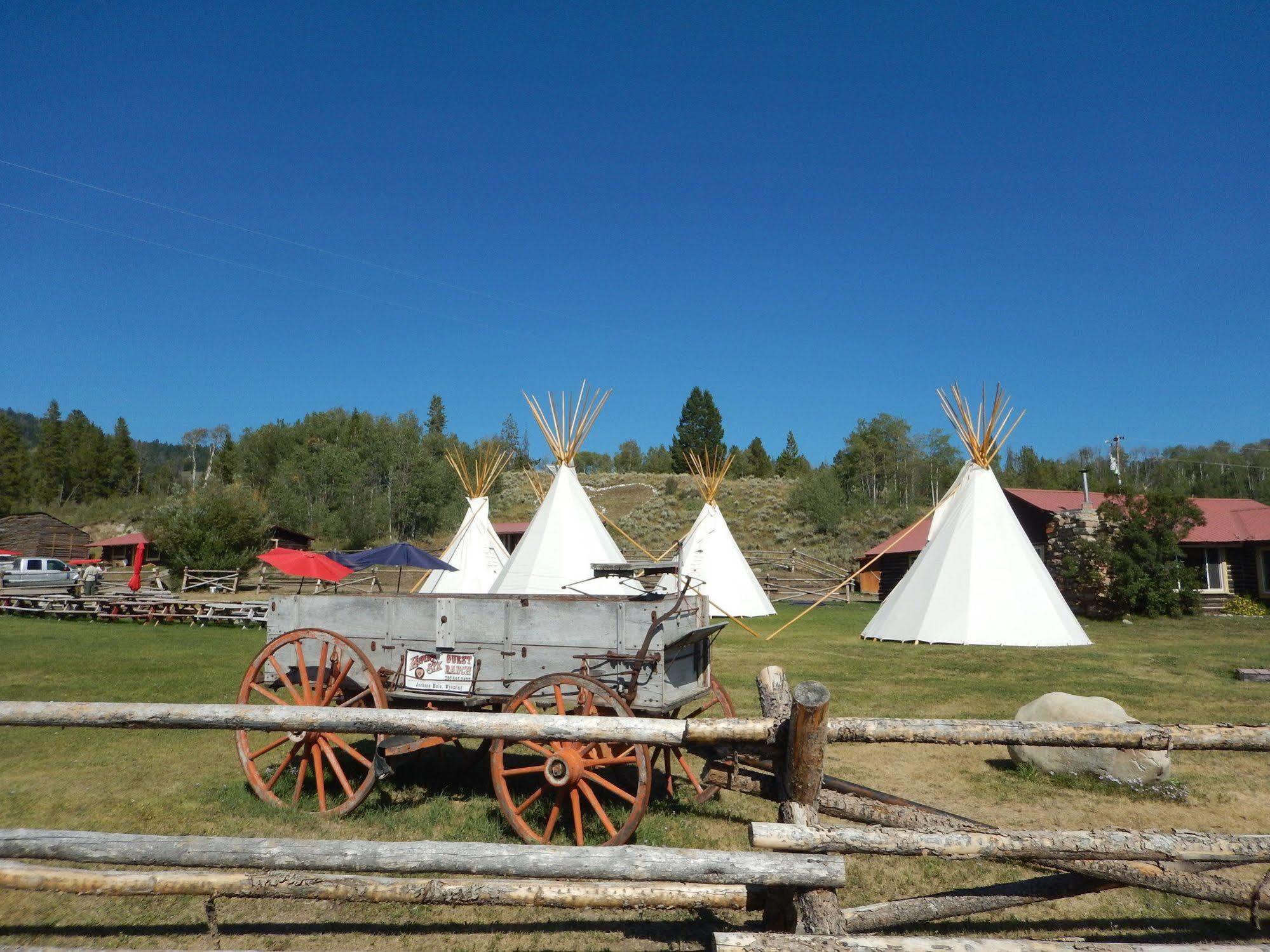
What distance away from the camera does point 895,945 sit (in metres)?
2.75

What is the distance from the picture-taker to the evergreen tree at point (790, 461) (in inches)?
2569

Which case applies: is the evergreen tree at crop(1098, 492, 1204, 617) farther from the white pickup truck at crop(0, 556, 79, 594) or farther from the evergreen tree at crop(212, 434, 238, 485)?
the evergreen tree at crop(212, 434, 238, 485)

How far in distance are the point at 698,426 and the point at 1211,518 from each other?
46702 millimetres

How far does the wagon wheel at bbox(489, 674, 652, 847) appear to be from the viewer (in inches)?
165

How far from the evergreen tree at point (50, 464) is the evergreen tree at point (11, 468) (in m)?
0.90

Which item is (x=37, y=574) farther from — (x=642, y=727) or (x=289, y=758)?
(x=642, y=727)

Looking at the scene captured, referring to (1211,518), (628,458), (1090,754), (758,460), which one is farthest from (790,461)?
(1090,754)

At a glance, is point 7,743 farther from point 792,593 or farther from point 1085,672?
point 792,593

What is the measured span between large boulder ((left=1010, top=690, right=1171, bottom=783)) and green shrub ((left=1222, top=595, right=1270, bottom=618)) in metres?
18.9

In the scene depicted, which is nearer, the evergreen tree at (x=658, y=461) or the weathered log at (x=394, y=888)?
the weathered log at (x=394, y=888)

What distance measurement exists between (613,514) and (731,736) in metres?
49.7

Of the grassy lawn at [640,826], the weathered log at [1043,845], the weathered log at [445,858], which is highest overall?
the weathered log at [1043,845]

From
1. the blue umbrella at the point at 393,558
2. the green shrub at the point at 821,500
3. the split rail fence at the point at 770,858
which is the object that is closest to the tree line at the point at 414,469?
A: the green shrub at the point at 821,500

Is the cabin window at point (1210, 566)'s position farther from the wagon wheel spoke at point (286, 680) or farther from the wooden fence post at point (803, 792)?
the wagon wheel spoke at point (286, 680)
